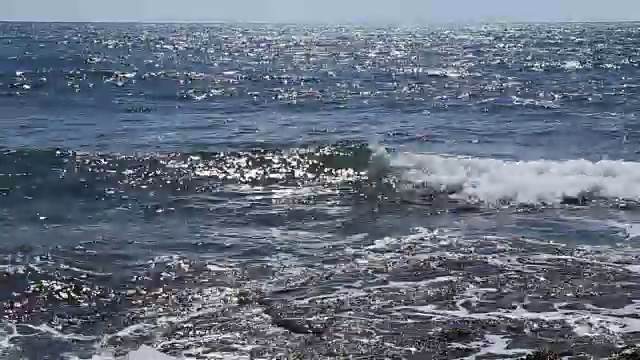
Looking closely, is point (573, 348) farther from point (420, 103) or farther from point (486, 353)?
point (420, 103)

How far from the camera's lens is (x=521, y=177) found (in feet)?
66.4

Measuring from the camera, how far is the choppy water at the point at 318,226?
10273 mm

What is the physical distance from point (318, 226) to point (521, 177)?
6719mm

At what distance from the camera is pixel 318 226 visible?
643 inches

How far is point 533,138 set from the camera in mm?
27938

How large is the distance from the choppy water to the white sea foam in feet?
0.28

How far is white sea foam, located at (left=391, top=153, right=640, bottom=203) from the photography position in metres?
19.0

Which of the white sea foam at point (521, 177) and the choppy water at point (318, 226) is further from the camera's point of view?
the white sea foam at point (521, 177)

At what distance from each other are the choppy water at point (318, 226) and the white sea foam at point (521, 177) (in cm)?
9

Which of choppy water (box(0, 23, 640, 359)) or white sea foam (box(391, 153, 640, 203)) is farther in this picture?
white sea foam (box(391, 153, 640, 203))

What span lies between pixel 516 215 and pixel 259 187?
23.3 feet

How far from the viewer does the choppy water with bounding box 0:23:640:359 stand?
10.3 m

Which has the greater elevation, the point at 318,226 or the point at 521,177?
the point at 521,177

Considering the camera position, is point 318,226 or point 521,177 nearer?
point 318,226
